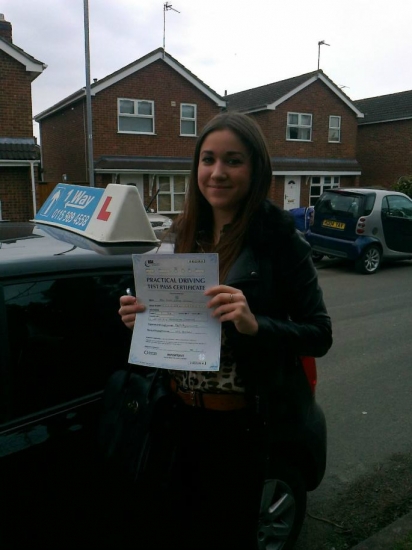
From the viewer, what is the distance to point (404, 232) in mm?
12156

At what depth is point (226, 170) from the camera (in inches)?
65.8

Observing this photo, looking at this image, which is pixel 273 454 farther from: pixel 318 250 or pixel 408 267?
pixel 408 267

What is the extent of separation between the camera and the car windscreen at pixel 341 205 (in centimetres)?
1160

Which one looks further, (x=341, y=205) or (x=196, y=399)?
(x=341, y=205)

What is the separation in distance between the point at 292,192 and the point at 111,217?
24243mm

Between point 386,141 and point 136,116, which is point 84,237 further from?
point 386,141

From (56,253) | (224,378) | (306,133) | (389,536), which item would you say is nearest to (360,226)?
(389,536)

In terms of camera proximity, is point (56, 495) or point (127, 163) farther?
point (127, 163)

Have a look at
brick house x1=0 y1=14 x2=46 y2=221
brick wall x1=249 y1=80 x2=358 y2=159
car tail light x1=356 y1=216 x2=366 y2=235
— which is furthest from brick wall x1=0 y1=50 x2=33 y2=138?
brick wall x1=249 y1=80 x2=358 y2=159

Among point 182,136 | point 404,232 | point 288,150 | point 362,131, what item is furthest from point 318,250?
point 362,131

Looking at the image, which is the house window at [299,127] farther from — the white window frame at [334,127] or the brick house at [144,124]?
the brick house at [144,124]

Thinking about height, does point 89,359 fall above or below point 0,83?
below

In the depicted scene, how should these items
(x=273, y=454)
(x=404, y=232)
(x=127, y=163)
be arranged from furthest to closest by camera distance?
(x=127, y=163) < (x=404, y=232) < (x=273, y=454)

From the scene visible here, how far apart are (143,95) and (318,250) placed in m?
13.1
